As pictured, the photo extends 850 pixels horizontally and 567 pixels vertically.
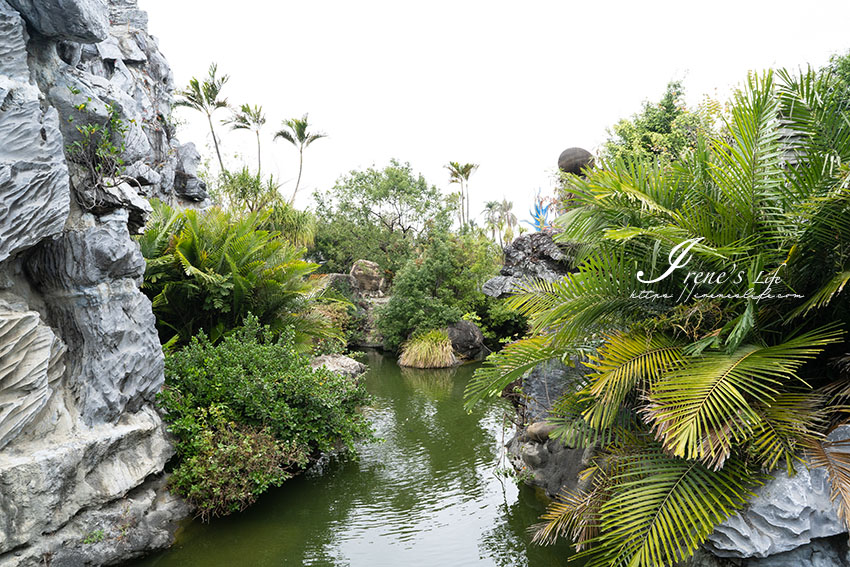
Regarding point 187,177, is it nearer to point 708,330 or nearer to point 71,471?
point 71,471

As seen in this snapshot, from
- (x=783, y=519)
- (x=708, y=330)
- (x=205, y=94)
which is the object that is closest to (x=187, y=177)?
(x=205, y=94)

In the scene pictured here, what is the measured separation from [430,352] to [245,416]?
830 centimetres

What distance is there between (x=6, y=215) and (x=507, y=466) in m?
4.83

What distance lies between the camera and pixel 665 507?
262 cm

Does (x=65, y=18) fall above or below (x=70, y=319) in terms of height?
above

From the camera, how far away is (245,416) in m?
A: 4.82

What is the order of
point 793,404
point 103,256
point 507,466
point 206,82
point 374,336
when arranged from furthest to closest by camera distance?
point 206,82, point 374,336, point 507,466, point 103,256, point 793,404

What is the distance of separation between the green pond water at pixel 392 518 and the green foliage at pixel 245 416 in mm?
282

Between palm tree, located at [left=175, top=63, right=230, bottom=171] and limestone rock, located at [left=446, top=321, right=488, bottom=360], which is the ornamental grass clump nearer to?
limestone rock, located at [left=446, top=321, right=488, bottom=360]

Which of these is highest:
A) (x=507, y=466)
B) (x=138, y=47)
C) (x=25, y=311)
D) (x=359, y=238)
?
(x=138, y=47)

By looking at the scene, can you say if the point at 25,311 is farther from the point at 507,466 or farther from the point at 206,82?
the point at 206,82

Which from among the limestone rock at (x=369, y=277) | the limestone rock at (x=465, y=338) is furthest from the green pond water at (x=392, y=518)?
the limestone rock at (x=369, y=277)

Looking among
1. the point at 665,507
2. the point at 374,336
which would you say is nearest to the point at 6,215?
the point at 665,507

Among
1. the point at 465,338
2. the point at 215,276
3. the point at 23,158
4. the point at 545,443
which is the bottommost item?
the point at 545,443
